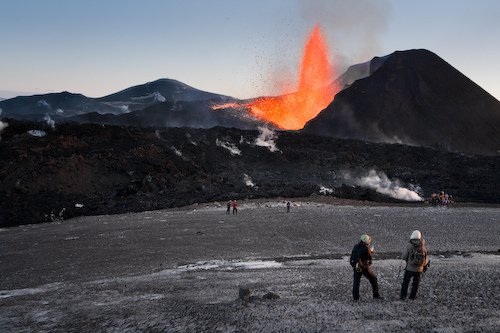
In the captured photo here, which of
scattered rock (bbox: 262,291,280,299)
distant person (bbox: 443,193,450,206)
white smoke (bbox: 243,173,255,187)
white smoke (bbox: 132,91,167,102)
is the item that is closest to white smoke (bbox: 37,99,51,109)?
white smoke (bbox: 132,91,167,102)

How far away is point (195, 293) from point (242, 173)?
1265 inches

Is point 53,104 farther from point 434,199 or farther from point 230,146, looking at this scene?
point 434,199

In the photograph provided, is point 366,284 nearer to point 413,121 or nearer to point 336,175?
A: point 336,175

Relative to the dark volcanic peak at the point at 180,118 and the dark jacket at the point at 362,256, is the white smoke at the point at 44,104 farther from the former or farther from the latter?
the dark jacket at the point at 362,256

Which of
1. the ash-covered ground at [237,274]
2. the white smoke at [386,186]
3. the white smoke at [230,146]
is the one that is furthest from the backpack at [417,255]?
the white smoke at [230,146]

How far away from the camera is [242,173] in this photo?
146ft

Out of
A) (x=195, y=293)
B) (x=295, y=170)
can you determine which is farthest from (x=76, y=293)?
(x=295, y=170)

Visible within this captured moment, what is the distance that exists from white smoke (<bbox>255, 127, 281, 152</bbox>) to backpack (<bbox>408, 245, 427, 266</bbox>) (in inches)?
1578

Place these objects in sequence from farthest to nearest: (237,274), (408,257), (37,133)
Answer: (37,133)
(237,274)
(408,257)

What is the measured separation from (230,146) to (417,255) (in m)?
40.9

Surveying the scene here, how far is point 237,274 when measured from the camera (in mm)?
14992

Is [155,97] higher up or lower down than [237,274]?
higher up

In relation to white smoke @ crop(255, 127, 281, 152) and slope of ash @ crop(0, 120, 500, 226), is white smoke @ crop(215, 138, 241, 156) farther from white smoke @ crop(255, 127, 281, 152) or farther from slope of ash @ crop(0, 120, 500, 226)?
white smoke @ crop(255, 127, 281, 152)

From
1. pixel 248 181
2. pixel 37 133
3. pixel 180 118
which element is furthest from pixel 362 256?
pixel 180 118
